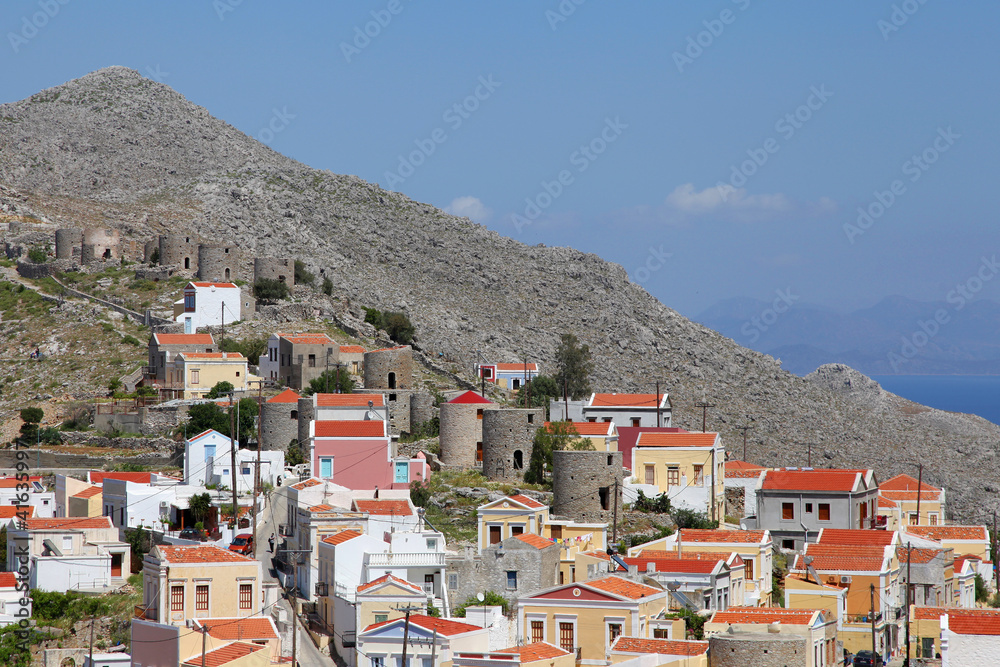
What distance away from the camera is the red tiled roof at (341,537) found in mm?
40769

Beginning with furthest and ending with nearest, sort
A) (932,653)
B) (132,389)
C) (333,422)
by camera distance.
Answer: (132,389) → (333,422) → (932,653)

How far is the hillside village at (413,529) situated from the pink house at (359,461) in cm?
9

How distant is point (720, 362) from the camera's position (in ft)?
384

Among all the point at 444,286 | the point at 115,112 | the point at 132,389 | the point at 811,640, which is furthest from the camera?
the point at 115,112

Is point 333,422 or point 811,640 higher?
point 333,422

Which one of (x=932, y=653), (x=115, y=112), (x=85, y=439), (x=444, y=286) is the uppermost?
(x=115, y=112)

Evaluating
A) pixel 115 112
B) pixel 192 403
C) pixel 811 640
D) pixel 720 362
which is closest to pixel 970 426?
pixel 720 362

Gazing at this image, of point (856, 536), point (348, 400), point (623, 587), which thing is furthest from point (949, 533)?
point (348, 400)

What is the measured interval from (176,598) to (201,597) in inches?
26.4

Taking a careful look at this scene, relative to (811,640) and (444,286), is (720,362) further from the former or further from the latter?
(811,640)

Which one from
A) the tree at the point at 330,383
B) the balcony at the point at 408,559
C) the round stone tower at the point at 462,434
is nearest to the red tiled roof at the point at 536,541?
the balcony at the point at 408,559

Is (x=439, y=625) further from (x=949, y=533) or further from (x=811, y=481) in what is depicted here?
(x=949, y=533)

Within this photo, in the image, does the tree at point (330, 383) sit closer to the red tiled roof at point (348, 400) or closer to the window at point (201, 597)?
the red tiled roof at point (348, 400)

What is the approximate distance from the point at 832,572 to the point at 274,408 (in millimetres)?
24997
